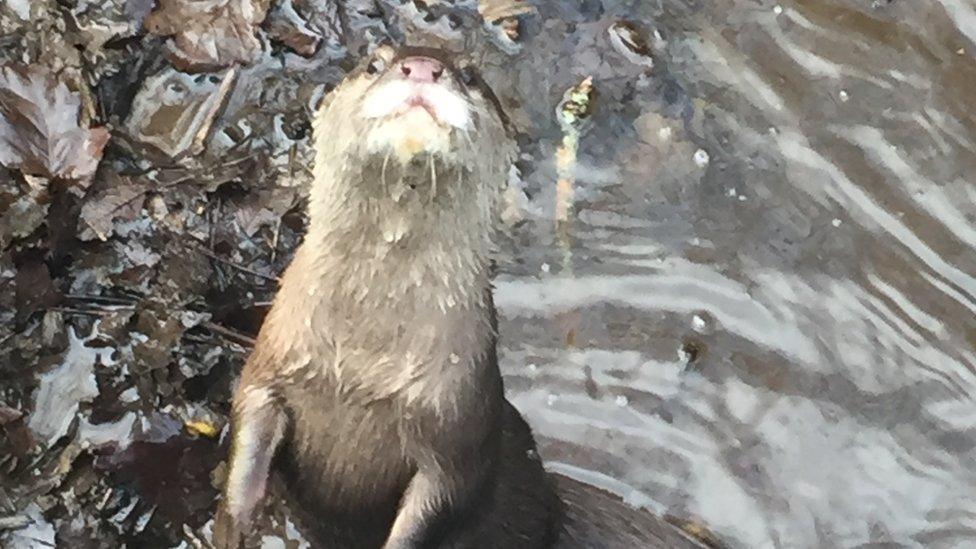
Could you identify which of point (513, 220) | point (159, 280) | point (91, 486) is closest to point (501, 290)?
point (513, 220)

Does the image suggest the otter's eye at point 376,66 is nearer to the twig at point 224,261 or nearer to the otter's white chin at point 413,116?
the otter's white chin at point 413,116

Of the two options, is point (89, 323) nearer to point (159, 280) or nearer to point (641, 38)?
point (159, 280)

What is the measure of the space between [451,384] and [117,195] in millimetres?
1103

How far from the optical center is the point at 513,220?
3.29 metres

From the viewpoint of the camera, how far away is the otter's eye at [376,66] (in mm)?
2021

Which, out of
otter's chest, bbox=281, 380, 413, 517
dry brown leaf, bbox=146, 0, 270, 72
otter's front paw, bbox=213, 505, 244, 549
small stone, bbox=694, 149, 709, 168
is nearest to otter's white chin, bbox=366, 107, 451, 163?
otter's chest, bbox=281, 380, 413, 517

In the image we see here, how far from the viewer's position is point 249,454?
2.21m

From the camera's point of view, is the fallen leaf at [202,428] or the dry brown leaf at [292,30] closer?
the fallen leaf at [202,428]

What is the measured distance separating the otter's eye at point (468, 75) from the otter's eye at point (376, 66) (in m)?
0.11

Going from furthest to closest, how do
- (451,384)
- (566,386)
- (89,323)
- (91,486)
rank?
(566,386) < (89,323) < (91,486) < (451,384)

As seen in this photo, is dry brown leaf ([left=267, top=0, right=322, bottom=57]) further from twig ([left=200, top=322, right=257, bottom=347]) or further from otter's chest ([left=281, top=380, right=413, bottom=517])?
otter's chest ([left=281, top=380, right=413, bottom=517])

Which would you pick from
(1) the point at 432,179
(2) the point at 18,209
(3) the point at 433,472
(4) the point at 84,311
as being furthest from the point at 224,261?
(1) the point at 432,179

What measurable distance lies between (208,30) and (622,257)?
3.50 feet

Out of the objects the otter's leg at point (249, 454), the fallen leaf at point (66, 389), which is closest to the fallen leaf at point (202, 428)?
the fallen leaf at point (66, 389)
